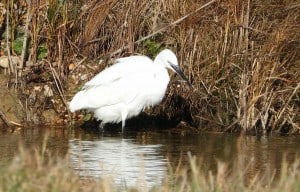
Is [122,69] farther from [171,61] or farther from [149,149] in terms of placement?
[149,149]

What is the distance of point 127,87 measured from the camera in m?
11.4

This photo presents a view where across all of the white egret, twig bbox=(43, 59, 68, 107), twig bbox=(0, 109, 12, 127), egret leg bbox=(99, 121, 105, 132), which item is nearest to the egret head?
the white egret

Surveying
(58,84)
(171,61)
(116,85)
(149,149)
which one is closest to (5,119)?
(58,84)

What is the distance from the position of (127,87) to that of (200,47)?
1.11m

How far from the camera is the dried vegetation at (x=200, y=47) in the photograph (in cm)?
1092

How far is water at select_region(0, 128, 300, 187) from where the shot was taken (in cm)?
839

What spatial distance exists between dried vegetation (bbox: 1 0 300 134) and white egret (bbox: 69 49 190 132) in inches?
18.3

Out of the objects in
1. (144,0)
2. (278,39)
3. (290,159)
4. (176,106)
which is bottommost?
(290,159)

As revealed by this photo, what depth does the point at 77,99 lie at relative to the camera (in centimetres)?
1130

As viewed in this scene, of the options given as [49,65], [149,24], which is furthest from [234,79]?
[49,65]

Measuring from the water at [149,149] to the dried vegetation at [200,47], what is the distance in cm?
47

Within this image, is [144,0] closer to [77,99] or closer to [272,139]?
[77,99]

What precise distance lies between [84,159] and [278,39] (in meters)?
3.28

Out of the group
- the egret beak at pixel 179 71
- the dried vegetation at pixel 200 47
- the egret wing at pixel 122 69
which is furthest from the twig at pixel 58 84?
the egret beak at pixel 179 71
